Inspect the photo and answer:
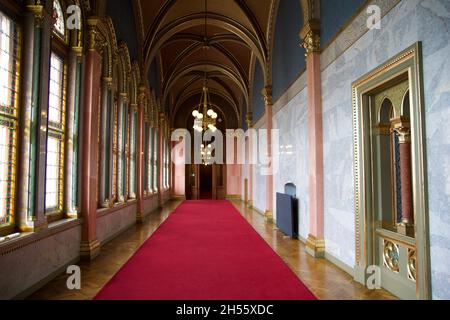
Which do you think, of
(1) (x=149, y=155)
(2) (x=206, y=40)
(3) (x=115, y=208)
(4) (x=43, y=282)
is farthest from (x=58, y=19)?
(2) (x=206, y=40)

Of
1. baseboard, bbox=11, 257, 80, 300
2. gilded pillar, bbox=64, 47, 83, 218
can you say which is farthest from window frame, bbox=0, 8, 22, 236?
gilded pillar, bbox=64, 47, 83, 218

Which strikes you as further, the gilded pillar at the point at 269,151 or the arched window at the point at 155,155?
the arched window at the point at 155,155

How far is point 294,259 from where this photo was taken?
543 cm

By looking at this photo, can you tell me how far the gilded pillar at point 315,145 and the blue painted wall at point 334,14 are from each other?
0.20m

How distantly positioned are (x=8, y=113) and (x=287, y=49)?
20.9 ft

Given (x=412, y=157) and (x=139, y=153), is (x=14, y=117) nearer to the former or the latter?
(x=412, y=157)

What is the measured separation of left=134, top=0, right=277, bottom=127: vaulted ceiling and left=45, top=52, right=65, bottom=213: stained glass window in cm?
510

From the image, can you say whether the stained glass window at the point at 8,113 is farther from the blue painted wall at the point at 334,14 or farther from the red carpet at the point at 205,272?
the blue painted wall at the point at 334,14

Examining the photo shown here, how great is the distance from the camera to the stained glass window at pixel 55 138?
4801 millimetres

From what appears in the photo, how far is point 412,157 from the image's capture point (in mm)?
3166

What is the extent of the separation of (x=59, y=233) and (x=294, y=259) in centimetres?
375

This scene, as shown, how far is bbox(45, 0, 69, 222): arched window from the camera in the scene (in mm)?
4801

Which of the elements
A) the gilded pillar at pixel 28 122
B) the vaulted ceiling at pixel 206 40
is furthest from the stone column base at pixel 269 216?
the gilded pillar at pixel 28 122

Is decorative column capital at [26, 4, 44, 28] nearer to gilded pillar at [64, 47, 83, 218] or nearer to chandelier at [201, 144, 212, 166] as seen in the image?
gilded pillar at [64, 47, 83, 218]
